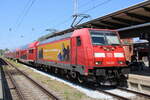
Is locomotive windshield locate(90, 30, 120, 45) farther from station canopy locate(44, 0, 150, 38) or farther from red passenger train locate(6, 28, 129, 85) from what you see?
station canopy locate(44, 0, 150, 38)

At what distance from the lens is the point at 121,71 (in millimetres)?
11500

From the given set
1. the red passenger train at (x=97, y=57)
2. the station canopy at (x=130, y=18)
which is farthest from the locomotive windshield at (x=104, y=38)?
the station canopy at (x=130, y=18)

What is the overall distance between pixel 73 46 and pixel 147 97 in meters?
5.31

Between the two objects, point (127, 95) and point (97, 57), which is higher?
point (97, 57)

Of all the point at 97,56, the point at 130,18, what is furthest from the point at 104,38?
the point at 130,18

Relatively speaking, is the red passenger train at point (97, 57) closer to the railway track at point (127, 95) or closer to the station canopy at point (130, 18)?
the railway track at point (127, 95)

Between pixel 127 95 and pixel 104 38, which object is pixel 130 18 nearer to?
pixel 104 38

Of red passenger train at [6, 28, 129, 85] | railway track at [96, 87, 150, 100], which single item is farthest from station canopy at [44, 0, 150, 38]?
railway track at [96, 87, 150, 100]

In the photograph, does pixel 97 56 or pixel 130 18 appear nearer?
pixel 97 56

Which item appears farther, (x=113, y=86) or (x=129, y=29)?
(x=129, y=29)

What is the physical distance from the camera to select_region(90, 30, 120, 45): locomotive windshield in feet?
38.9

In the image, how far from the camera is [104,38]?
12055 millimetres

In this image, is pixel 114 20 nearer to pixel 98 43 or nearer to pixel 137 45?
pixel 98 43

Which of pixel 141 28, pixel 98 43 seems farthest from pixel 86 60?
pixel 141 28
